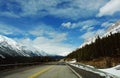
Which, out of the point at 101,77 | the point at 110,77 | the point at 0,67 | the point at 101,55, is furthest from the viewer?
the point at 101,55

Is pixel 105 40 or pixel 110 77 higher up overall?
pixel 105 40

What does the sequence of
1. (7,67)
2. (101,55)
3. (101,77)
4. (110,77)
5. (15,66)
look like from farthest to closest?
(101,55), (15,66), (7,67), (101,77), (110,77)

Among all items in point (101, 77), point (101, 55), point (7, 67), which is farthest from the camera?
point (101, 55)

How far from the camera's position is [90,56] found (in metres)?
123

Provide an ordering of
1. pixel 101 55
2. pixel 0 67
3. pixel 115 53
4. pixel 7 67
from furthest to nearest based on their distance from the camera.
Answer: pixel 101 55 → pixel 115 53 → pixel 7 67 → pixel 0 67

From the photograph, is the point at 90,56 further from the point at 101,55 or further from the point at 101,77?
the point at 101,77

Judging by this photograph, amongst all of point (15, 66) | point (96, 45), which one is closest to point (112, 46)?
point (96, 45)

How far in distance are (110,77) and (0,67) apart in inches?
838

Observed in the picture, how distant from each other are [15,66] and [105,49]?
80.0 m

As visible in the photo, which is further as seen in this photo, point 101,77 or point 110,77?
point 101,77

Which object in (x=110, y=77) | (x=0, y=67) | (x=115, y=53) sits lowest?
(x=110, y=77)

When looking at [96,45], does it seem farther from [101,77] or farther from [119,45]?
[101,77]

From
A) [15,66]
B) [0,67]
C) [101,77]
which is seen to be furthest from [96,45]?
[101,77]

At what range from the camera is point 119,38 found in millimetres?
113000
